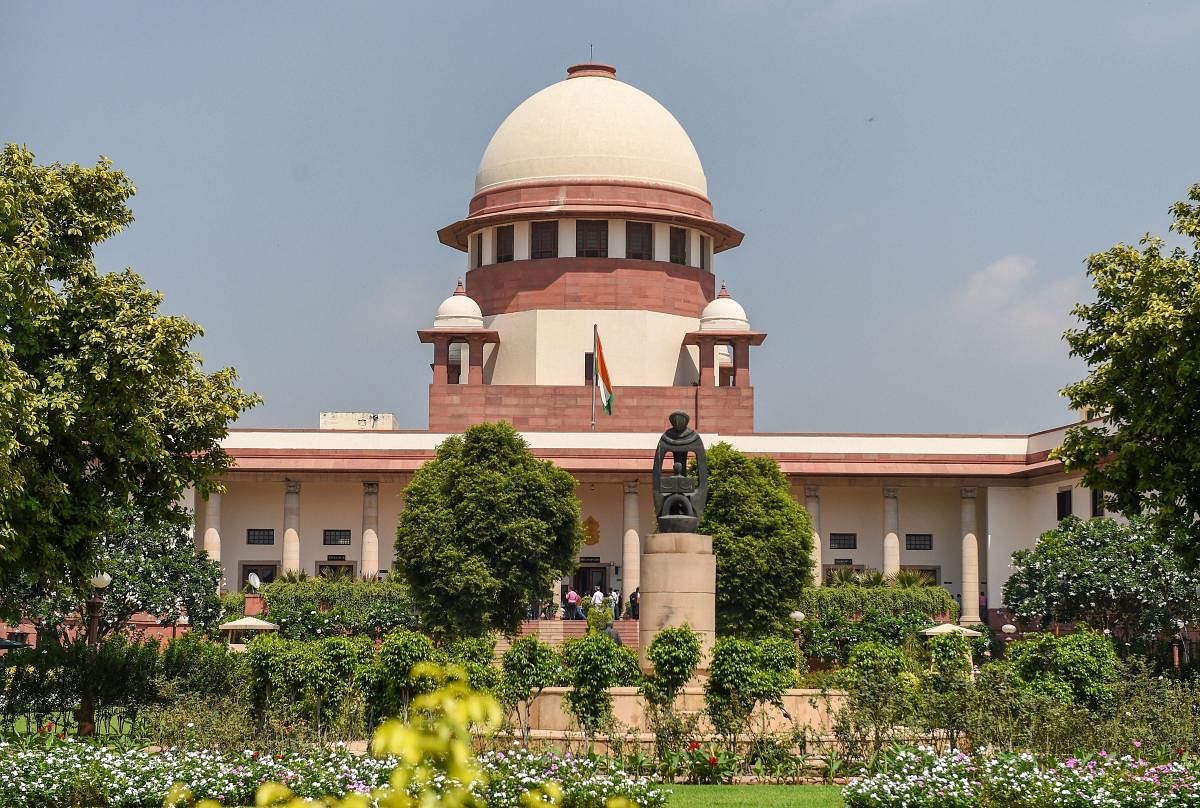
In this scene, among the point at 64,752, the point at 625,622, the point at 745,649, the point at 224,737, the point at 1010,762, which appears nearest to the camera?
the point at 1010,762

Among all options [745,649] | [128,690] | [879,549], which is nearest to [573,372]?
[879,549]

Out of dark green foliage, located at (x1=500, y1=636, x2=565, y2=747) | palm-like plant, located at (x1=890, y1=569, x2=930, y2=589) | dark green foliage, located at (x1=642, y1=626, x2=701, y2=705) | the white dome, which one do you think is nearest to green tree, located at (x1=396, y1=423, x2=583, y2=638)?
Answer: palm-like plant, located at (x1=890, y1=569, x2=930, y2=589)

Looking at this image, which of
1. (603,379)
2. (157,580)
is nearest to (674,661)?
(157,580)

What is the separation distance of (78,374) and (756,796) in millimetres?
9563

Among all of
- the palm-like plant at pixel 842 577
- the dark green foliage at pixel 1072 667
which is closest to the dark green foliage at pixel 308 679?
the dark green foliage at pixel 1072 667

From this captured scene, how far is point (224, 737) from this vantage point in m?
16.0

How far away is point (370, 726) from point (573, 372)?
32549 millimetres

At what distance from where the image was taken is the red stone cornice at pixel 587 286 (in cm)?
5066

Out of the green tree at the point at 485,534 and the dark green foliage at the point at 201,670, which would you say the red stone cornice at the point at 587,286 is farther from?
the dark green foliage at the point at 201,670

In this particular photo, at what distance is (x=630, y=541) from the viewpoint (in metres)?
46.2

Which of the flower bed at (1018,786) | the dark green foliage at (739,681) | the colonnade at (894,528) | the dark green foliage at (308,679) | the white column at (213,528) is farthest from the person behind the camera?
the colonnade at (894,528)

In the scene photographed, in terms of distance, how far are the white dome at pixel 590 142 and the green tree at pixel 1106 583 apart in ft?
66.8

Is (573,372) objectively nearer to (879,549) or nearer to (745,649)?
(879,549)

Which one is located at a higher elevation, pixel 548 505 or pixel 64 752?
pixel 548 505
